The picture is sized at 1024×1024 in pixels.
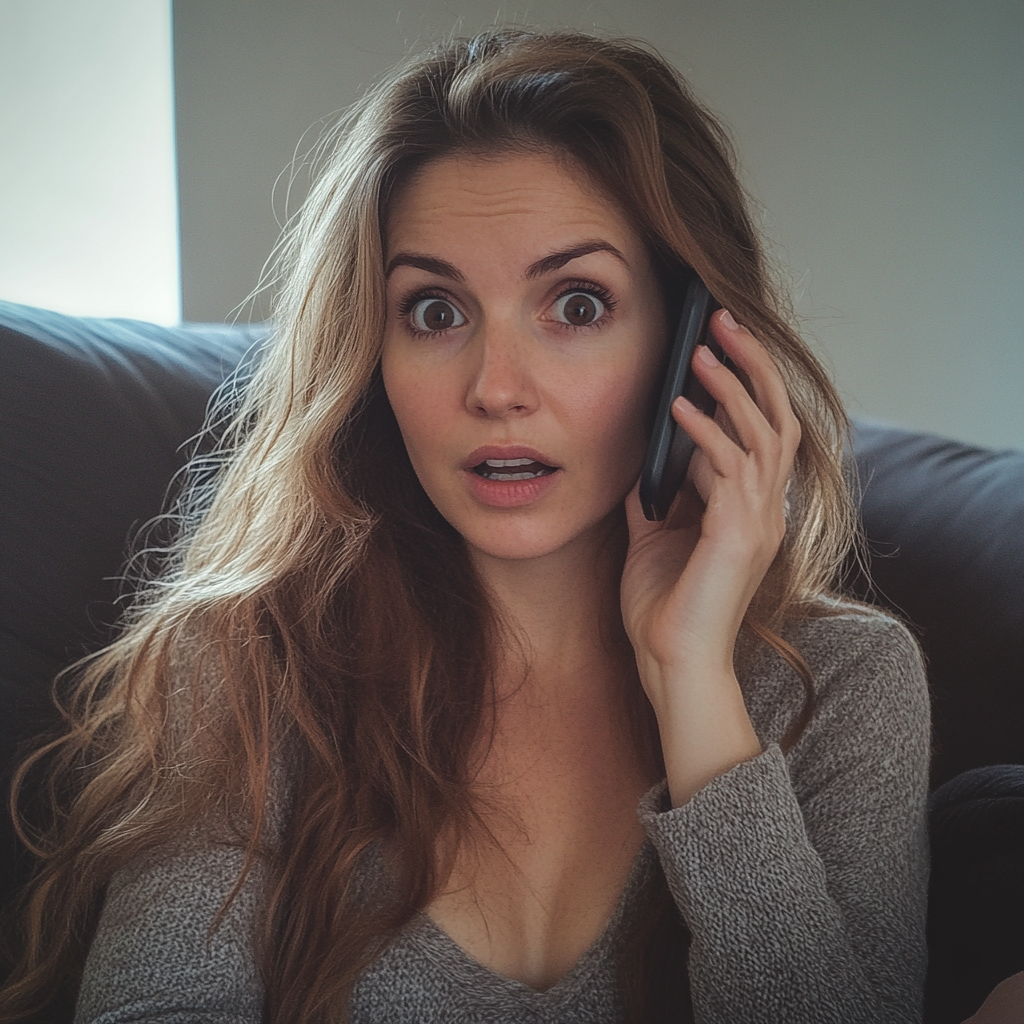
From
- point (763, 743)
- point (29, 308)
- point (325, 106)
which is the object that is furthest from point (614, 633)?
point (325, 106)

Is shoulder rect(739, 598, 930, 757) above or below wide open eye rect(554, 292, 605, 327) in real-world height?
below

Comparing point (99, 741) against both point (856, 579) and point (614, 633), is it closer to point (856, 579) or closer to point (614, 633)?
point (614, 633)

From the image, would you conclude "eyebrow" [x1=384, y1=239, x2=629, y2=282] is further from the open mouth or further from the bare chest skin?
the bare chest skin

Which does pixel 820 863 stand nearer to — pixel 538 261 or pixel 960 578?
pixel 960 578

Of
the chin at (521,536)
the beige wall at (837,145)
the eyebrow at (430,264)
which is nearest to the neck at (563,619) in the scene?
the chin at (521,536)

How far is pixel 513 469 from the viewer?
40.3 inches

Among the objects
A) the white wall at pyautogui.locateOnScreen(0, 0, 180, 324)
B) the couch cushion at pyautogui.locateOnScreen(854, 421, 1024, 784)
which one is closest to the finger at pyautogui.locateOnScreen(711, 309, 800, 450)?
the couch cushion at pyautogui.locateOnScreen(854, 421, 1024, 784)

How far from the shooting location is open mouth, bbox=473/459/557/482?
102 centimetres

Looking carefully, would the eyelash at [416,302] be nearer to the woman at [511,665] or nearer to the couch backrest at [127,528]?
the woman at [511,665]

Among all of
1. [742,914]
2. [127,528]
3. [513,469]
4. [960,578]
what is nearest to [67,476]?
[127,528]

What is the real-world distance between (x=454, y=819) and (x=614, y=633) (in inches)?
10.7

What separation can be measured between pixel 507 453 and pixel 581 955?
468mm

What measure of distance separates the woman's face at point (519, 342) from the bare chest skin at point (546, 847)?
0.73ft

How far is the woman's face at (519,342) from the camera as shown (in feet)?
3.28
